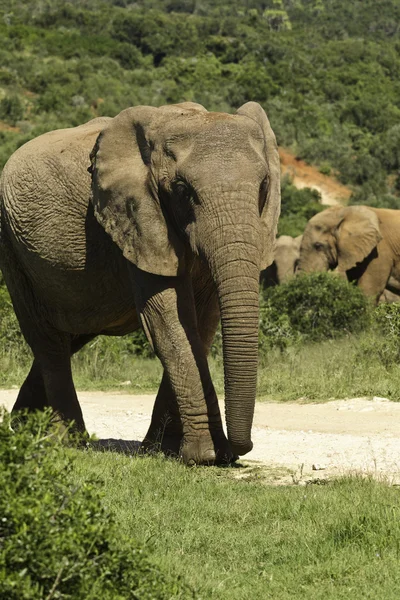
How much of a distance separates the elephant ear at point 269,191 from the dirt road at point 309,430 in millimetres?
1408

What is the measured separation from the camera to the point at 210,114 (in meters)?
6.99

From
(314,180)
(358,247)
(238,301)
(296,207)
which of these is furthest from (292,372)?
(314,180)

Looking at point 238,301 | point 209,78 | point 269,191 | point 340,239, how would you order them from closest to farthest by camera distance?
point 238,301
point 269,191
point 340,239
point 209,78

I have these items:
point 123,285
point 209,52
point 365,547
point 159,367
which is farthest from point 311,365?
point 209,52

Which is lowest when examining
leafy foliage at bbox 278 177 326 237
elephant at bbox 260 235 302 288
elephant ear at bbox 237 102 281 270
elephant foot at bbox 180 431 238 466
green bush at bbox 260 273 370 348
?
leafy foliage at bbox 278 177 326 237

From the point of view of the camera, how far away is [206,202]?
6613mm

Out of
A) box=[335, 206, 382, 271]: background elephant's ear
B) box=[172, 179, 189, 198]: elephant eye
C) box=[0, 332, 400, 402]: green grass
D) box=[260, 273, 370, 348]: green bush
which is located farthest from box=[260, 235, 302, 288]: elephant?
box=[172, 179, 189, 198]: elephant eye

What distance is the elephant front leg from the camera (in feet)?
23.2

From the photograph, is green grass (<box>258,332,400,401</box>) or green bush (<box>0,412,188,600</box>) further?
green grass (<box>258,332,400,401</box>)

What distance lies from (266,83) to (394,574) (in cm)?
5451

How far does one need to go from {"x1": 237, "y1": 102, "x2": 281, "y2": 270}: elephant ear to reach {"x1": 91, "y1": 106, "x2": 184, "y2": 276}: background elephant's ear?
0.54m

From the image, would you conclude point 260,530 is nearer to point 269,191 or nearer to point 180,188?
point 180,188

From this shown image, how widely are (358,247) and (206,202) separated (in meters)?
14.8

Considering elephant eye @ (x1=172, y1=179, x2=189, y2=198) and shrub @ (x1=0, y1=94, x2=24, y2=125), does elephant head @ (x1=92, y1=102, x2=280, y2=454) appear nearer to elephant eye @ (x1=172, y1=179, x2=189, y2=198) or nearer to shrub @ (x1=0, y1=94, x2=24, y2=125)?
elephant eye @ (x1=172, y1=179, x2=189, y2=198)
